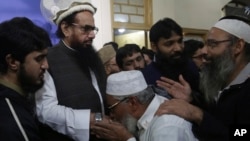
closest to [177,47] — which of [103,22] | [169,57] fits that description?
[169,57]

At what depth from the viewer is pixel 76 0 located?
2645 millimetres

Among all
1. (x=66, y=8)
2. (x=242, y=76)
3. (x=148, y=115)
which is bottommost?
(x=148, y=115)

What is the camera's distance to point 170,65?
292 centimetres

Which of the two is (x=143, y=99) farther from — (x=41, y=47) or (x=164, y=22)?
(x=164, y=22)

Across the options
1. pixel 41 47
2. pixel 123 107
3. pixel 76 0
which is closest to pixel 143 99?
pixel 123 107

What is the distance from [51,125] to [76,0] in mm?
1009

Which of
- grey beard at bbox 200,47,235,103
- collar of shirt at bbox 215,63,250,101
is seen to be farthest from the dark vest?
collar of shirt at bbox 215,63,250,101

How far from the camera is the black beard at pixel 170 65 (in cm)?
290

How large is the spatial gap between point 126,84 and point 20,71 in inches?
21.8

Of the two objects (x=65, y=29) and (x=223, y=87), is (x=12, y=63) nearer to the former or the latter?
(x=65, y=29)

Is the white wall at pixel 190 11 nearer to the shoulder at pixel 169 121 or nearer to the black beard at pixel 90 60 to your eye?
the black beard at pixel 90 60

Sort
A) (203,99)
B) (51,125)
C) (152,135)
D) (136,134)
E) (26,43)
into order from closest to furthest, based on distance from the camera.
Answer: (152,135)
(26,43)
(136,134)
(51,125)
(203,99)

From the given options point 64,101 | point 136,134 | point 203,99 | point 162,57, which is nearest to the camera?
point 136,134

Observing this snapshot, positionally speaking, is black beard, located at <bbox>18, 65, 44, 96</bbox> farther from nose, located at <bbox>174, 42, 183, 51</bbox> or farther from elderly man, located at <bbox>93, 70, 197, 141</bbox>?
nose, located at <bbox>174, 42, 183, 51</bbox>
